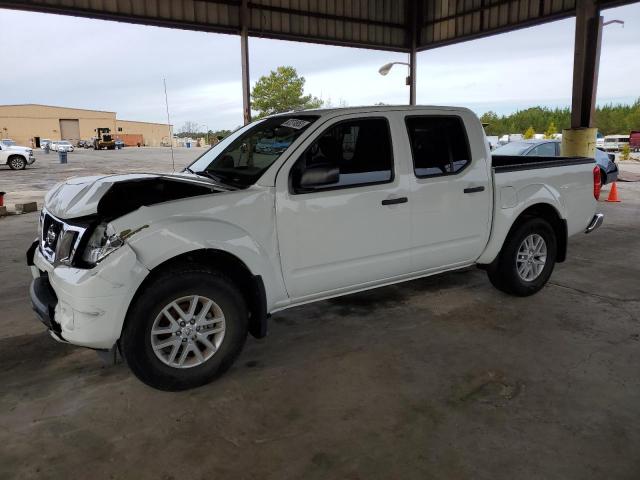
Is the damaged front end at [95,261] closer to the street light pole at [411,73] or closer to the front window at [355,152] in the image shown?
the front window at [355,152]

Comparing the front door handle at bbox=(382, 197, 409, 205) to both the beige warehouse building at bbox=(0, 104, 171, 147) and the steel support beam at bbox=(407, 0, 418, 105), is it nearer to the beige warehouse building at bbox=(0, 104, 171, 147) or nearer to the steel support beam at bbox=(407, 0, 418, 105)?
the steel support beam at bbox=(407, 0, 418, 105)

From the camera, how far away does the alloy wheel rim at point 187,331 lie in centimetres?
297

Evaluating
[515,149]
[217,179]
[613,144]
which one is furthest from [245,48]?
[613,144]

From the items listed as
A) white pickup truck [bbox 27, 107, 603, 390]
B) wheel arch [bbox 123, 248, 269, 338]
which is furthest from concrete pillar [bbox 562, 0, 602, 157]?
wheel arch [bbox 123, 248, 269, 338]

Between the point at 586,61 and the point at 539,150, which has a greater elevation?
the point at 586,61

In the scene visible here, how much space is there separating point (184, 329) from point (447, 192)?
2336mm

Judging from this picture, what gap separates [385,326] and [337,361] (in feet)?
2.54

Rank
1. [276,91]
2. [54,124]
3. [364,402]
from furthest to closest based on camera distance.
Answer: [54,124] → [276,91] → [364,402]

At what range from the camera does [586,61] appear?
11.9m

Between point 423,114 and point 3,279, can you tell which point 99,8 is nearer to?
point 3,279

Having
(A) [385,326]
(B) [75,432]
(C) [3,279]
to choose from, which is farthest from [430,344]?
(C) [3,279]

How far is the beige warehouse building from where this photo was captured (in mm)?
80625

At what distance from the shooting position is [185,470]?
93.3 inches

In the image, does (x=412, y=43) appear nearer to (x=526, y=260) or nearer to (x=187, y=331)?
(x=526, y=260)
